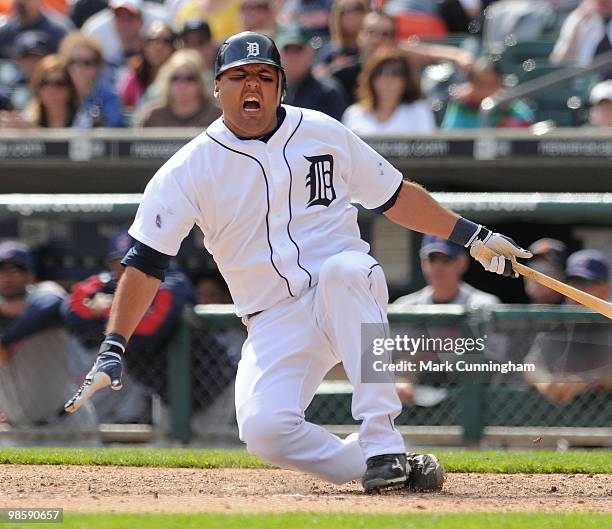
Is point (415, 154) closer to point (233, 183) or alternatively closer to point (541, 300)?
point (541, 300)

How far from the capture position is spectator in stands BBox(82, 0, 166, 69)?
395 inches

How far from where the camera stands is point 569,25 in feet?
29.8

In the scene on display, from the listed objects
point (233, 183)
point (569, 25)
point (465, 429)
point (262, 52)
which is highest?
point (569, 25)

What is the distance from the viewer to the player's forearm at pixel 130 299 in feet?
14.9

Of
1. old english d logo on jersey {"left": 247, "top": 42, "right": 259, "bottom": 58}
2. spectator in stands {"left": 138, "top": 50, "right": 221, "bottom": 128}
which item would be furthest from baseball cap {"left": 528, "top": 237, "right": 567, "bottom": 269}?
Result: old english d logo on jersey {"left": 247, "top": 42, "right": 259, "bottom": 58}

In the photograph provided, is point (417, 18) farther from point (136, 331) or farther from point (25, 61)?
point (136, 331)

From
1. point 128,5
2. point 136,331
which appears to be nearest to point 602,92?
point 136,331

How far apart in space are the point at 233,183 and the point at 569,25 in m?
5.03

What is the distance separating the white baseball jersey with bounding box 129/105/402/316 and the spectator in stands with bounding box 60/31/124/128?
13.7 ft

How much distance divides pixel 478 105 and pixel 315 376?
4.12m

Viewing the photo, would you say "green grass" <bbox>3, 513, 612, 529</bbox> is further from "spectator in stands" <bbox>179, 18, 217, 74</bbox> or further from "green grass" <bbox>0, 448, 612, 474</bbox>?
"spectator in stands" <bbox>179, 18, 217, 74</bbox>

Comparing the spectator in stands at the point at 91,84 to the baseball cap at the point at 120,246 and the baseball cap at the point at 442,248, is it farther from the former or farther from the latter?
the baseball cap at the point at 442,248

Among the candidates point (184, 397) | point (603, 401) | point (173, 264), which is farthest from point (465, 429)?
point (173, 264)

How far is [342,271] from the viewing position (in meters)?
4.56
